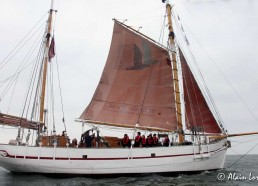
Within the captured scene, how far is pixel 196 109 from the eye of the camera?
2784cm

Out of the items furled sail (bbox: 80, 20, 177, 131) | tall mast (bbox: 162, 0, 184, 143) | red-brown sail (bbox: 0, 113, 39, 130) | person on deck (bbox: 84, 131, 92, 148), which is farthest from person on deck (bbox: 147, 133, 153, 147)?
red-brown sail (bbox: 0, 113, 39, 130)

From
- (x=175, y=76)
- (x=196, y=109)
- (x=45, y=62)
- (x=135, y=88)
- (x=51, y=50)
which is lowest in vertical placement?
(x=196, y=109)

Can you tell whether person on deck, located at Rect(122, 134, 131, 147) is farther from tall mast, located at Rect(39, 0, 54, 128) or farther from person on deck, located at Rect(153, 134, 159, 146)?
tall mast, located at Rect(39, 0, 54, 128)

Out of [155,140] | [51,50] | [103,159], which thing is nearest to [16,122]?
[51,50]

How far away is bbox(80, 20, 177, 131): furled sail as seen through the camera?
28.1m

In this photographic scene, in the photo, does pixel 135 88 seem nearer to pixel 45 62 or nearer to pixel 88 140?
pixel 88 140

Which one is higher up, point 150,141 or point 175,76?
point 175,76

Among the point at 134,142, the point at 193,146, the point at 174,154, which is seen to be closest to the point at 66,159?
the point at 134,142

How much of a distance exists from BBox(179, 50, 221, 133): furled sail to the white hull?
8.12ft

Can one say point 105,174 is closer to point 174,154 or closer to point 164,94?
point 174,154

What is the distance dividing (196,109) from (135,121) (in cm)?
565

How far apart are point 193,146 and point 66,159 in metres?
10.7

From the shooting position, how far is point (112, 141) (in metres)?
27.4

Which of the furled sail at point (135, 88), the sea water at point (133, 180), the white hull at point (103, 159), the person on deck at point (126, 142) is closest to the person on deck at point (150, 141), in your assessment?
the white hull at point (103, 159)
